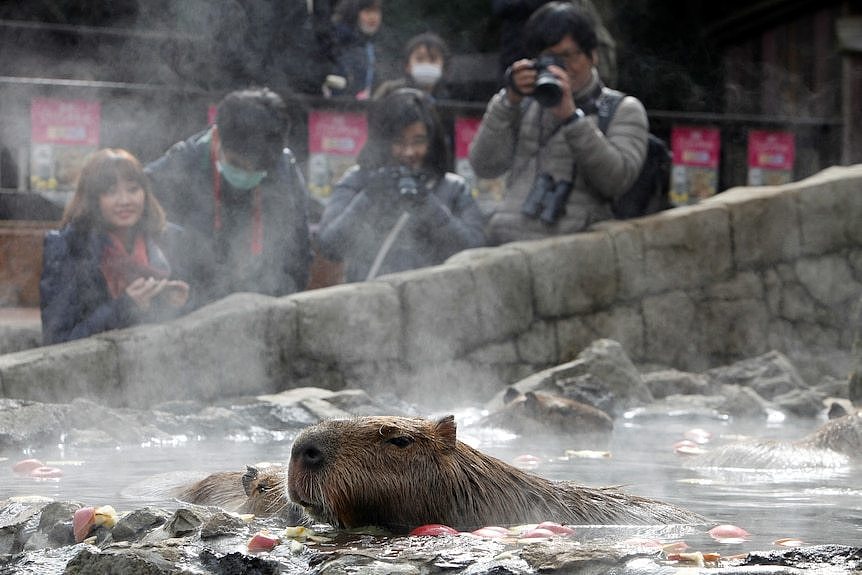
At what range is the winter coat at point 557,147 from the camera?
395 inches

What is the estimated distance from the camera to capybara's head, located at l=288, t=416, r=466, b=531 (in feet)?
14.1

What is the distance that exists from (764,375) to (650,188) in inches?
70.1

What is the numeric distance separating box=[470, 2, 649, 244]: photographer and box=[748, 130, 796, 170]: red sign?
2747mm

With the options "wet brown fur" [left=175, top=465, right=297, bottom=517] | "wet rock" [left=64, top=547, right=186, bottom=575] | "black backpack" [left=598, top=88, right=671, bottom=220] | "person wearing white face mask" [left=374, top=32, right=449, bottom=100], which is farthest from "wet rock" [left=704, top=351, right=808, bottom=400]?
"wet rock" [left=64, top=547, right=186, bottom=575]

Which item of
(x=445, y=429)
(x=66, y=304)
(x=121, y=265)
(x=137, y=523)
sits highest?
(x=121, y=265)

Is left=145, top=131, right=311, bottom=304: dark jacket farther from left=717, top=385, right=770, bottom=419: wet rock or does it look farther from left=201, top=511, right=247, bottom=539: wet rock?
left=201, top=511, right=247, bottom=539: wet rock

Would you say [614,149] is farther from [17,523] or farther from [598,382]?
[17,523]

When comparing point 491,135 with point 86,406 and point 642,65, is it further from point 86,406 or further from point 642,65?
point 642,65

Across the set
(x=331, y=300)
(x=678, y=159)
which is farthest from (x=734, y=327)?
(x=331, y=300)

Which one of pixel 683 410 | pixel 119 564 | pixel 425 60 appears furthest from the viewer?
pixel 425 60

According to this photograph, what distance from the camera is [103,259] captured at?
8383 millimetres

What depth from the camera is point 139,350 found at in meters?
8.20

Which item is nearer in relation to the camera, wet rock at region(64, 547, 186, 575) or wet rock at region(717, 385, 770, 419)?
wet rock at region(64, 547, 186, 575)

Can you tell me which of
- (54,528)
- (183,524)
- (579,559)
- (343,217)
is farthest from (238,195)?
(579,559)
